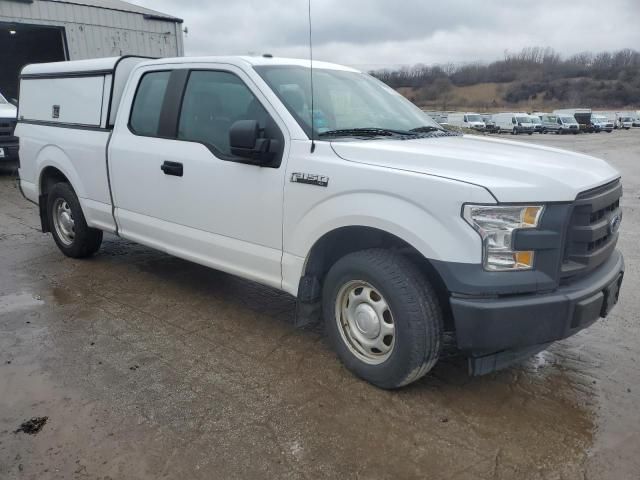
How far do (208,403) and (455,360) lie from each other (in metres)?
1.63

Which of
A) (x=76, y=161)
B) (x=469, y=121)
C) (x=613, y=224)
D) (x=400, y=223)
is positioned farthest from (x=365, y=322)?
(x=469, y=121)

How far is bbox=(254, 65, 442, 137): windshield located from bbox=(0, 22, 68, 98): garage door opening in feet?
63.7

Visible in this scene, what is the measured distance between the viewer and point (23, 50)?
931 inches

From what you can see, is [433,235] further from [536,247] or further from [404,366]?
Result: [404,366]

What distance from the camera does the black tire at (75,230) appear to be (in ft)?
18.1

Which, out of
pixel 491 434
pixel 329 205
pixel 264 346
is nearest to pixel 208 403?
pixel 264 346

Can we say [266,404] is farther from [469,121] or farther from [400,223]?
[469,121]

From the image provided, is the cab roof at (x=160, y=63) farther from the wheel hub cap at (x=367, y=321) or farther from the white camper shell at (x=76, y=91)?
the wheel hub cap at (x=367, y=321)

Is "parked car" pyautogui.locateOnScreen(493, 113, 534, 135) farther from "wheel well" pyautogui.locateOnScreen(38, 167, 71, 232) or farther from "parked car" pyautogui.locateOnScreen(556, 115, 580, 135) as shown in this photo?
"wheel well" pyautogui.locateOnScreen(38, 167, 71, 232)

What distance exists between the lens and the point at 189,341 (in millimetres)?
3926

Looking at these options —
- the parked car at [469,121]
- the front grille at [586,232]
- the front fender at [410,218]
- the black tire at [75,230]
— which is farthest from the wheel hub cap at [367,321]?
the parked car at [469,121]

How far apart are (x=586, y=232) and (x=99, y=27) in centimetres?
1794

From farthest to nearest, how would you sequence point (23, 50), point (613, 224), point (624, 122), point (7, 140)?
point (624, 122) < point (23, 50) < point (7, 140) < point (613, 224)

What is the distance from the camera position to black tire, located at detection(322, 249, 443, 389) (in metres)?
A: 2.94
